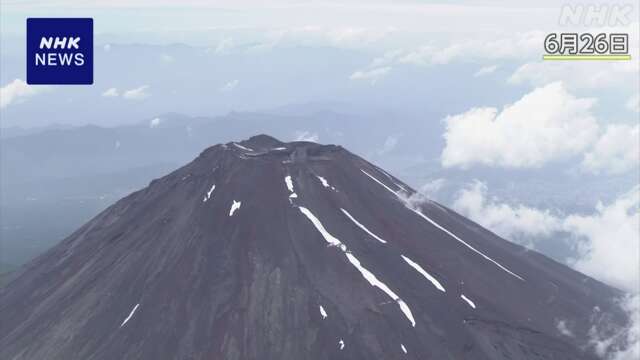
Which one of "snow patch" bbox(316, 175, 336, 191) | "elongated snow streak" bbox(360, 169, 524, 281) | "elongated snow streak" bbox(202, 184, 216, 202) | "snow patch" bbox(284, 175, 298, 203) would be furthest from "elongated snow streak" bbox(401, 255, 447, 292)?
"elongated snow streak" bbox(202, 184, 216, 202)

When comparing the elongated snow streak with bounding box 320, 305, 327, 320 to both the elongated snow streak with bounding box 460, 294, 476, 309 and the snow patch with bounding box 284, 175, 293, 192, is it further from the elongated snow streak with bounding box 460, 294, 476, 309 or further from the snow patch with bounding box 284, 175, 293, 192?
the snow patch with bounding box 284, 175, 293, 192

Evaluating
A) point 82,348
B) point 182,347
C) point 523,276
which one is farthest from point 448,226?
point 82,348

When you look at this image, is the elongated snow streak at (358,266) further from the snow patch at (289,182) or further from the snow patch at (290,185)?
the snow patch at (289,182)

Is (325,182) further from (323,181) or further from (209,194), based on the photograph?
(209,194)

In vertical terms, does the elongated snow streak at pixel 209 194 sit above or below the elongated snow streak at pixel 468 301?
above

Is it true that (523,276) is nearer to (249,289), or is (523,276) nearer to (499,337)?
(499,337)

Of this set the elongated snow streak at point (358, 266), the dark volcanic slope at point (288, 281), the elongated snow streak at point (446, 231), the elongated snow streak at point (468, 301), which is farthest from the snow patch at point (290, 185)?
the elongated snow streak at point (468, 301)
